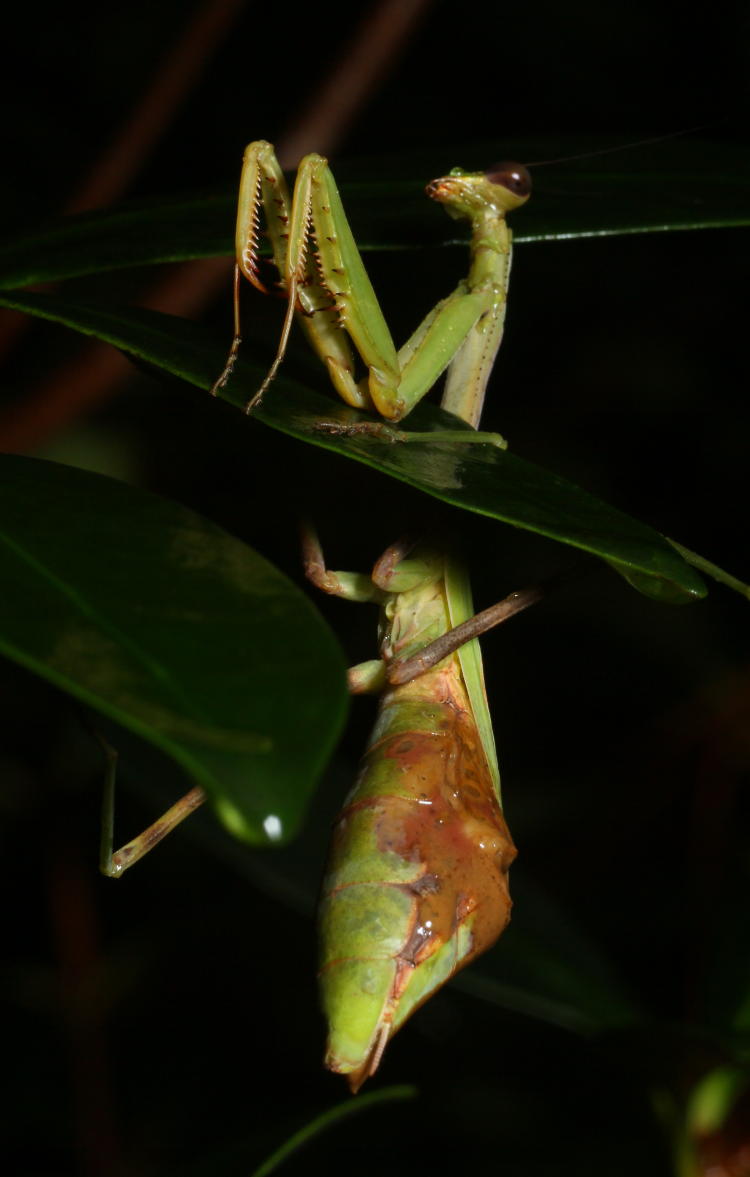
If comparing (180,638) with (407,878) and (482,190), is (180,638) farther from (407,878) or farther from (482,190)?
(482,190)

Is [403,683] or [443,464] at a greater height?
[443,464]

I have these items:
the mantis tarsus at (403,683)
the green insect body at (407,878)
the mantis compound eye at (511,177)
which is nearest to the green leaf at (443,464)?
A: the mantis tarsus at (403,683)

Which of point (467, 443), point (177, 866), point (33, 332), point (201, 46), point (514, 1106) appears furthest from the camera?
point (33, 332)

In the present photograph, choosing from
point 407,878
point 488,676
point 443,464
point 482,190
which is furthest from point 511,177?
point 488,676

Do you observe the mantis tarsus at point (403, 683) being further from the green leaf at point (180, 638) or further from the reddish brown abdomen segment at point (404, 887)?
the green leaf at point (180, 638)

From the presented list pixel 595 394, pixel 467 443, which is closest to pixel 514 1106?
pixel 467 443

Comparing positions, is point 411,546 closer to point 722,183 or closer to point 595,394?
point 722,183
